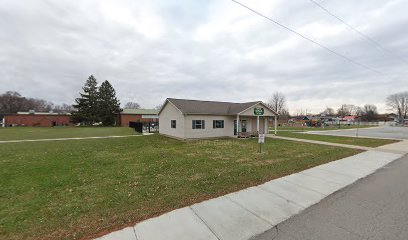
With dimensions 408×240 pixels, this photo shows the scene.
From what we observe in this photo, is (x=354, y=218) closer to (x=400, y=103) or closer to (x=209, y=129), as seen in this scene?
(x=209, y=129)

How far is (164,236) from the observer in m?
3.38

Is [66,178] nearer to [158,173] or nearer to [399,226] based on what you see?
[158,173]

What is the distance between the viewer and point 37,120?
169 feet

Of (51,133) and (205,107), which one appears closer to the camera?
(205,107)

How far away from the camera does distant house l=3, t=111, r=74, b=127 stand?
5031cm

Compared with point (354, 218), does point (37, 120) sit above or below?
above

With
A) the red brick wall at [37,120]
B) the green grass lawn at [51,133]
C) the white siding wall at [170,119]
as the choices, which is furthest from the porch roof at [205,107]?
the red brick wall at [37,120]

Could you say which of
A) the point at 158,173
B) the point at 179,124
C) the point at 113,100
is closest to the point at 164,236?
the point at 158,173

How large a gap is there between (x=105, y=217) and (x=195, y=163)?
5.25 metres

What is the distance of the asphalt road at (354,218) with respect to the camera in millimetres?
3449

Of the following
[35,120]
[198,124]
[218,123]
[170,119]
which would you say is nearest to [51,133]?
[170,119]

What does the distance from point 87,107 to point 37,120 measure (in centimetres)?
1430

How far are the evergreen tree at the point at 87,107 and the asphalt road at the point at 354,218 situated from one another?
54.9 metres

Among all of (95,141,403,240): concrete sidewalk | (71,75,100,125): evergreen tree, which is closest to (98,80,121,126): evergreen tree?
(71,75,100,125): evergreen tree
